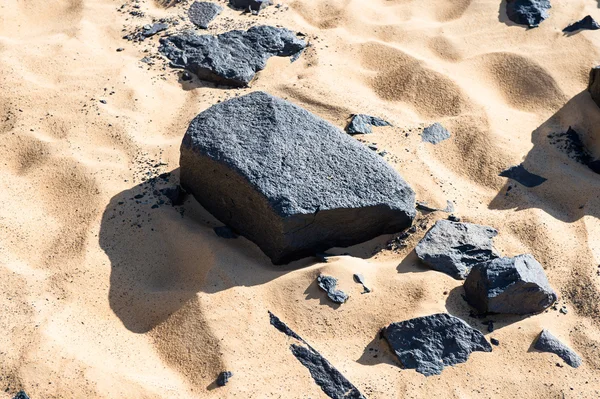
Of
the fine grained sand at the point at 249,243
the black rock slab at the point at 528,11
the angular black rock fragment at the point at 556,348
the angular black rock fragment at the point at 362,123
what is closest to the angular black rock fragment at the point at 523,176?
the fine grained sand at the point at 249,243

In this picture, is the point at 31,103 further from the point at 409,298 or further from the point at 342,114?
the point at 409,298

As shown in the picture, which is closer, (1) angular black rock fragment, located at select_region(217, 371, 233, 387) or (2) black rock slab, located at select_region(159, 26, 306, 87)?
(1) angular black rock fragment, located at select_region(217, 371, 233, 387)

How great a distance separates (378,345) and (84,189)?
5.11ft

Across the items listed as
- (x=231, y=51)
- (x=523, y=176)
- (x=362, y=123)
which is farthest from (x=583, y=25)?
(x=231, y=51)

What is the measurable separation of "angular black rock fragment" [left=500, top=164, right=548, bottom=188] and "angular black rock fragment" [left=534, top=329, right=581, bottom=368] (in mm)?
977

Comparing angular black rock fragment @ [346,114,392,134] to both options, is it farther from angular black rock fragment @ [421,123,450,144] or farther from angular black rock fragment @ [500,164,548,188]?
angular black rock fragment @ [500,164,548,188]

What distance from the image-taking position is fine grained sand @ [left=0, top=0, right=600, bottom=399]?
283cm

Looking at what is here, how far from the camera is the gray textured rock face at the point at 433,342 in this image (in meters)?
2.87

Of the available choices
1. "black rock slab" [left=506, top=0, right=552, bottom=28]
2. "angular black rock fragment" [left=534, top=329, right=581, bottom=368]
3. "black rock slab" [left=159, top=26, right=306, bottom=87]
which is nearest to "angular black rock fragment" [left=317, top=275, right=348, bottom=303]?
"angular black rock fragment" [left=534, top=329, right=581, bottom=368]

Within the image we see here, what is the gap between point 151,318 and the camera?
9.78ft

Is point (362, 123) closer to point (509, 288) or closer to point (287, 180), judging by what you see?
point (287, 180)

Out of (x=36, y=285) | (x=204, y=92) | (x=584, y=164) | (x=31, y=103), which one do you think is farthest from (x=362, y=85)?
(x=36, y=285)

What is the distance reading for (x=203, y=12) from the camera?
15.5 ft

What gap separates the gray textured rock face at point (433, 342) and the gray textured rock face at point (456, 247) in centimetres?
31
